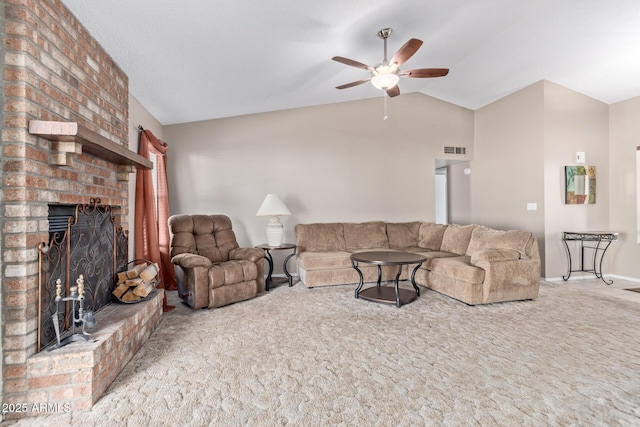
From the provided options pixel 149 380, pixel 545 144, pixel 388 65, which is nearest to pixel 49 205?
pixel 149 380

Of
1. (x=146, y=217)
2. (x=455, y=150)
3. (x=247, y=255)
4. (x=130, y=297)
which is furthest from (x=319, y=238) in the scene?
(x=455, y=150)

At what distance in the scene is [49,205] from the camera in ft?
6.22

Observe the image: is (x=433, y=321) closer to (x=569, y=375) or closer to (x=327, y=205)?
(x=569, y=375)

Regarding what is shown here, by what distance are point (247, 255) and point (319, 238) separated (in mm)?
1314

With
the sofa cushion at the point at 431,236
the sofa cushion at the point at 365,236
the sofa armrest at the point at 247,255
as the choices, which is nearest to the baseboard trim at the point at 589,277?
the sofa cushion at the point at 431,236

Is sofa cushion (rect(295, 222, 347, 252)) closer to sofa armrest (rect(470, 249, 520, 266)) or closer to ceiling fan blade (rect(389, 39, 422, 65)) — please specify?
sofa armrest (rect(470, 249, 520, 266))

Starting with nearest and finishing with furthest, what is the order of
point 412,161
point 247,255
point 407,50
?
1. point 407,50
2. point 247,255
3. point 412,161

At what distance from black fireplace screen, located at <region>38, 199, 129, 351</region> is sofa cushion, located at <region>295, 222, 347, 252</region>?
8.33 ft

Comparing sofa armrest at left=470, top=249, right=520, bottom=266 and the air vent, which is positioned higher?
the air vent

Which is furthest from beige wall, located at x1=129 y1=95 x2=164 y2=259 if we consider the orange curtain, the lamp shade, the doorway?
the doorway

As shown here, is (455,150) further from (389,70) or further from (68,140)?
(68,140)

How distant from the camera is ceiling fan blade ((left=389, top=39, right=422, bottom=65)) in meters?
2.55

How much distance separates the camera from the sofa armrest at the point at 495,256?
353cm

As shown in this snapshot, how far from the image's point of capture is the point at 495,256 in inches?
139
